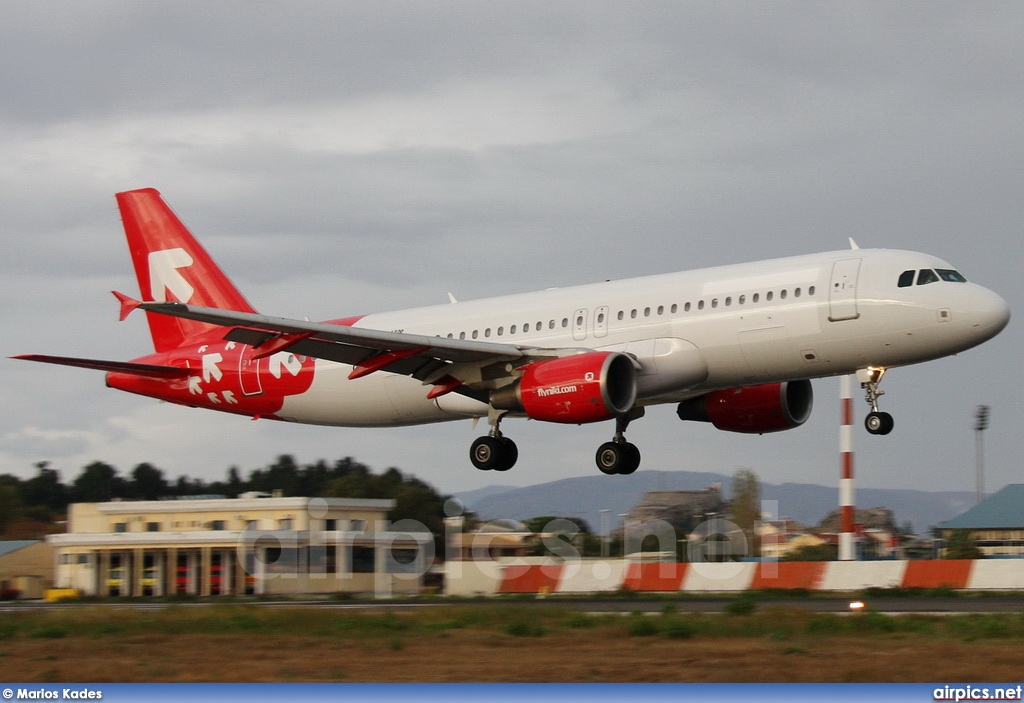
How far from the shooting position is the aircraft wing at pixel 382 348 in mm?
30438

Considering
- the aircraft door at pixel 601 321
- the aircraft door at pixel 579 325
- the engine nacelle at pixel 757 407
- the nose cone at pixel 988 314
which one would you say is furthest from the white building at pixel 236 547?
the nose cone at pixel 988 314

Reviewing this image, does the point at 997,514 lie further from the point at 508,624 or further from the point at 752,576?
the point at 508,624

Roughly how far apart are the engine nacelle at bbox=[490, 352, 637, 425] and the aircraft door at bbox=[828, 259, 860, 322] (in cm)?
477

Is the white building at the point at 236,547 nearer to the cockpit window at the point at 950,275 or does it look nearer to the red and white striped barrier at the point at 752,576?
the red and white striped barrier at the point at 752,576

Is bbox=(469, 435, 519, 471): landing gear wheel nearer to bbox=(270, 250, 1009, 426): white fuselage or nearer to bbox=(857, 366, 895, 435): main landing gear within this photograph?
bbox=(270, 250, 1009, 426): white fuselage

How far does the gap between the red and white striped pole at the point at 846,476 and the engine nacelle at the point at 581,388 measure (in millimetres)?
22490

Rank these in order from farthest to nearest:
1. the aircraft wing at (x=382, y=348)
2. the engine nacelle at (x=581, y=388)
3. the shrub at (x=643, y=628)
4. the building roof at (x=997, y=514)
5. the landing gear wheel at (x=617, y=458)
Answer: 1. the building roof at (x=997, y=514)
2. the landing gear wheel at (x=617, y=458)
3. the engine nacelle at (x=581, y=388)
4. the aircraft wing at (x=382, y=348)
5. the shrub at (x=643, y=628)

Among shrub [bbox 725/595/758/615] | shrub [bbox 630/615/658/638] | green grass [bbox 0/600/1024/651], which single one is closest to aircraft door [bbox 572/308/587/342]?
green grass [bbox 0/600/1024/651]

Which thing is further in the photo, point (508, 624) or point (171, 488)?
point (171, 488)

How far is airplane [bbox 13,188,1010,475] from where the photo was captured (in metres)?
29.3

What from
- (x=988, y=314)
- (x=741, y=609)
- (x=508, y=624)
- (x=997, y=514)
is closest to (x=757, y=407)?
(x=988, y=314)

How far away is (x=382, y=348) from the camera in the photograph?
32.4 meters

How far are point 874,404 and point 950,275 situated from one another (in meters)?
3.43

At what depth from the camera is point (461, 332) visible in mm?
34844
